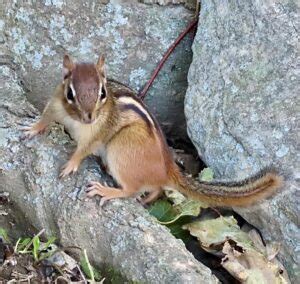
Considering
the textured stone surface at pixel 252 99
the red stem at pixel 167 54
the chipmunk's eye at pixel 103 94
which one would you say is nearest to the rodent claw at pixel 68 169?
the chipmunk's eye at pixel 103 94

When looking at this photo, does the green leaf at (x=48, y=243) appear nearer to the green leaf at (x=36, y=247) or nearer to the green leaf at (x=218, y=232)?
the green leaf at (x=36, y=247)

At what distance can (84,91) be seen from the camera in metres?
3.91

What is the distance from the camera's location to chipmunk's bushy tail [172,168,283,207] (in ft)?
13.1

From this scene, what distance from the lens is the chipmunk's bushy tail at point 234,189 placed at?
157 inches

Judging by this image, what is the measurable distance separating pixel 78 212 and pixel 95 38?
1195 mm

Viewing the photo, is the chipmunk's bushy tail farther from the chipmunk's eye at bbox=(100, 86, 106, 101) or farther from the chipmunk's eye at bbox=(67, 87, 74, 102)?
the chipmunk's eye at bbox=(67, 87, 74, 102)

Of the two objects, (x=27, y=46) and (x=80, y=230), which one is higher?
(x=27, y=46)

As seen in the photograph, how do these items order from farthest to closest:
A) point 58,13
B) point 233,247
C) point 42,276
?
point 58,13 < point 233,247 < point 42,276

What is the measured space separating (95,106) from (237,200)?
0.79m

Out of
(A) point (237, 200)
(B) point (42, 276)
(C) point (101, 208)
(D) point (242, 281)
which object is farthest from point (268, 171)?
(B) point (42, 276)

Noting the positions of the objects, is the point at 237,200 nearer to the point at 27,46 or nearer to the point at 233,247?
the point at 233,247

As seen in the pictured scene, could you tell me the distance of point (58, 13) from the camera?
189 inches

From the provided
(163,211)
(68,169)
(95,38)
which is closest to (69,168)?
(68,169)

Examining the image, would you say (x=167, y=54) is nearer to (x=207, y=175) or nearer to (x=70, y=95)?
(x=207, y=175)
